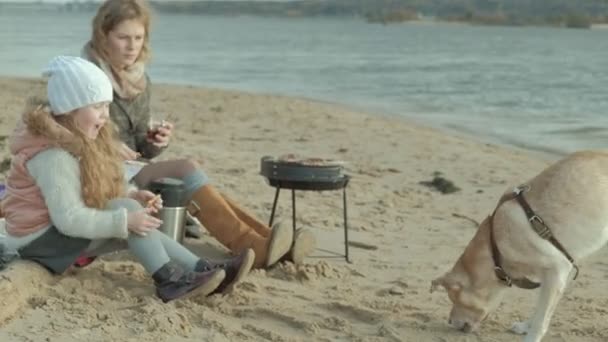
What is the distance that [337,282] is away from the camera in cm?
609

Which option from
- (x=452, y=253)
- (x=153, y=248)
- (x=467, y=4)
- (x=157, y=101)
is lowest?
(x=467, y=4)

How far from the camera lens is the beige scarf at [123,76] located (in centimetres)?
617

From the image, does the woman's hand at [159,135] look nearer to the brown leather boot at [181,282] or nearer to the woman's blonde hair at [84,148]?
the woman's blonde hair at [84,148]

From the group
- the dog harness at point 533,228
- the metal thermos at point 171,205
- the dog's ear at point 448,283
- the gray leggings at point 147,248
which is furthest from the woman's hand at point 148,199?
the dog harness at point 533,228

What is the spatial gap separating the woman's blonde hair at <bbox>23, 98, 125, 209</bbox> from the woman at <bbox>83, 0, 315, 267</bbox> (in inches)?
25.4

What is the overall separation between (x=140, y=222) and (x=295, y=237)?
129 cm

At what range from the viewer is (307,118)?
15.7 metres

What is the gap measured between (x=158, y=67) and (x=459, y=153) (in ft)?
66.0

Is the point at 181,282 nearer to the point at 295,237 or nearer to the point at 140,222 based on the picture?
the point at 140,222

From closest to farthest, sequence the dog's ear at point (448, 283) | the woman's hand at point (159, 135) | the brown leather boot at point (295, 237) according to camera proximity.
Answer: the dog's ear at point (448, 283), the brown leather boot at point (295, 237), the woman's hand at point (159, 135)

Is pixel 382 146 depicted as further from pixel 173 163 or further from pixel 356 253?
pixel 173 163

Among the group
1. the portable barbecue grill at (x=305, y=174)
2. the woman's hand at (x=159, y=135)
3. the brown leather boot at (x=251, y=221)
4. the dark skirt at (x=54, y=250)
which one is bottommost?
the brown leather boot at (x=251, y=221)

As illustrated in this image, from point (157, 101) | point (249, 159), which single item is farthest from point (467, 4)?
point (249, 159)

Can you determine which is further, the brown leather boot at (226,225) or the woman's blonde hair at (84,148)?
the brown leather boot at (226,225)
